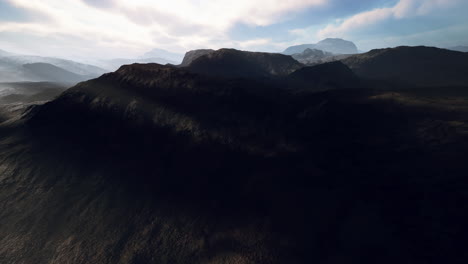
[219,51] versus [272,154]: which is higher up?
[219,51]

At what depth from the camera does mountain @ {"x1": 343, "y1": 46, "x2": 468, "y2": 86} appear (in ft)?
203

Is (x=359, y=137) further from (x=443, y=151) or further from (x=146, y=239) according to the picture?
(x=146, y=239)

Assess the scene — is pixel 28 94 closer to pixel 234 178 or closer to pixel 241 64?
pixel 241 64

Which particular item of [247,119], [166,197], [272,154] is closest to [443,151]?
[272,154]

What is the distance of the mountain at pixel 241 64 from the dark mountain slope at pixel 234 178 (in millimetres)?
63765

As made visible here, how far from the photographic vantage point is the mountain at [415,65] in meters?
62.0

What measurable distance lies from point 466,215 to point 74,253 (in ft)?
89.9

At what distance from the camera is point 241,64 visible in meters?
102

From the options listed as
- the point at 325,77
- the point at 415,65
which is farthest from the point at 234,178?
the point at 415,65

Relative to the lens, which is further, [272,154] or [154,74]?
[154,74]

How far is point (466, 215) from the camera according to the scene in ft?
39.0

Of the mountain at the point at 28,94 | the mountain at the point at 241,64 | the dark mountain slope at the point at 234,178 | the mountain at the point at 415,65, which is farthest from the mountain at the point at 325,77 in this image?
the mountain at the point at 28,94

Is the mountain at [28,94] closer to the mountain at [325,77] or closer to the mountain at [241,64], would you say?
the mountain at [241,64]

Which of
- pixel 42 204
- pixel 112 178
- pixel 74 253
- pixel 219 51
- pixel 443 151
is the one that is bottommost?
pixel 74 253
